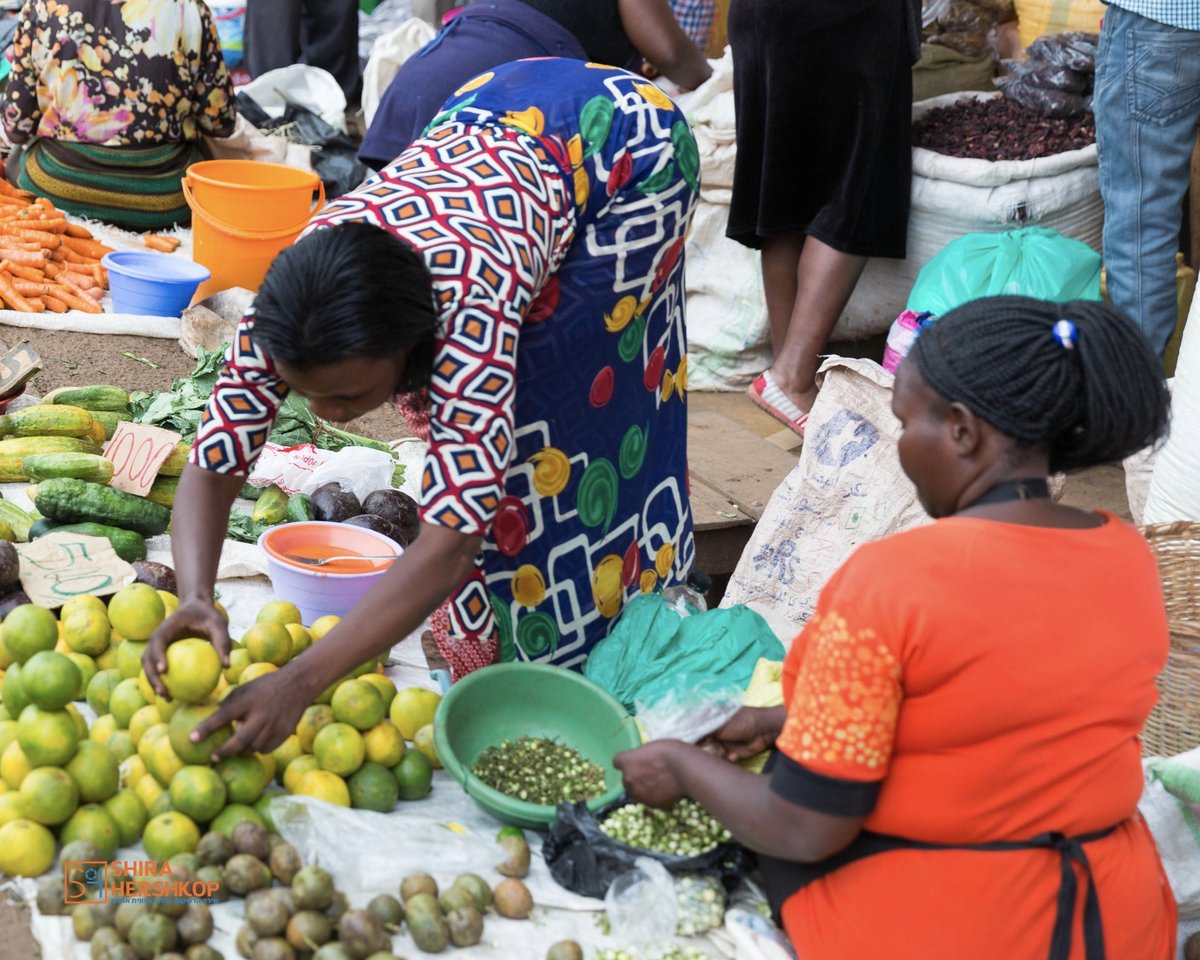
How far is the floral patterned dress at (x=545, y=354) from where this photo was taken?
1.77m

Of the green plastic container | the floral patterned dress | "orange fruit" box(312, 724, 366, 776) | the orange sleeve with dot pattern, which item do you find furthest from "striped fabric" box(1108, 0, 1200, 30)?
"orange fruit" box(312, 724, 366, 776)

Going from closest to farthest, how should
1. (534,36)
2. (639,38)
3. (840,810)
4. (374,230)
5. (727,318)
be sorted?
(840,810) → (374,230) → (534,36) → (639,38) → (727,318)

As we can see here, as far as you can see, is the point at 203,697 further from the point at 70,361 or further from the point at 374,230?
the point at 70,361

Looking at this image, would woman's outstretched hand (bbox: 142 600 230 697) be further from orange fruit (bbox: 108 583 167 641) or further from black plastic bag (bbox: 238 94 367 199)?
black plastic bag (bbox: 238 94 367 199)

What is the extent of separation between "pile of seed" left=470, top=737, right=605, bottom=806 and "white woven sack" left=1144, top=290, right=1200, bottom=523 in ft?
5.73

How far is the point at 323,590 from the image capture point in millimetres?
2543

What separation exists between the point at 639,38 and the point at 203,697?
219 centimetres

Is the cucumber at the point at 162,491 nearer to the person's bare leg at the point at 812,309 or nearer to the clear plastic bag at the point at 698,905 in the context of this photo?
the clear plastic bag at the point at 698,905

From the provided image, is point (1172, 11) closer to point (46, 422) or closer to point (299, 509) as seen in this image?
point (299, 509)

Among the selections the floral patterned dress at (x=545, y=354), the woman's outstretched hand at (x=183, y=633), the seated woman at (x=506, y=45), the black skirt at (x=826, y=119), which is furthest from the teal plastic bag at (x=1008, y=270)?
the woman's outstretched hand at (x=183, y=633)

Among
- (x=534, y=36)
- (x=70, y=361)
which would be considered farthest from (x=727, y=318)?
(x=70, y=361)

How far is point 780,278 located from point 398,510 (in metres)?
1.97

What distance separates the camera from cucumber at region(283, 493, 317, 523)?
3016 mm

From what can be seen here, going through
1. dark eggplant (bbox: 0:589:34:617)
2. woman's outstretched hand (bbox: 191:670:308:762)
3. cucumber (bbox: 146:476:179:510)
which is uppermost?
woman's outstretched hand (bbox: 191:670:308:762)
